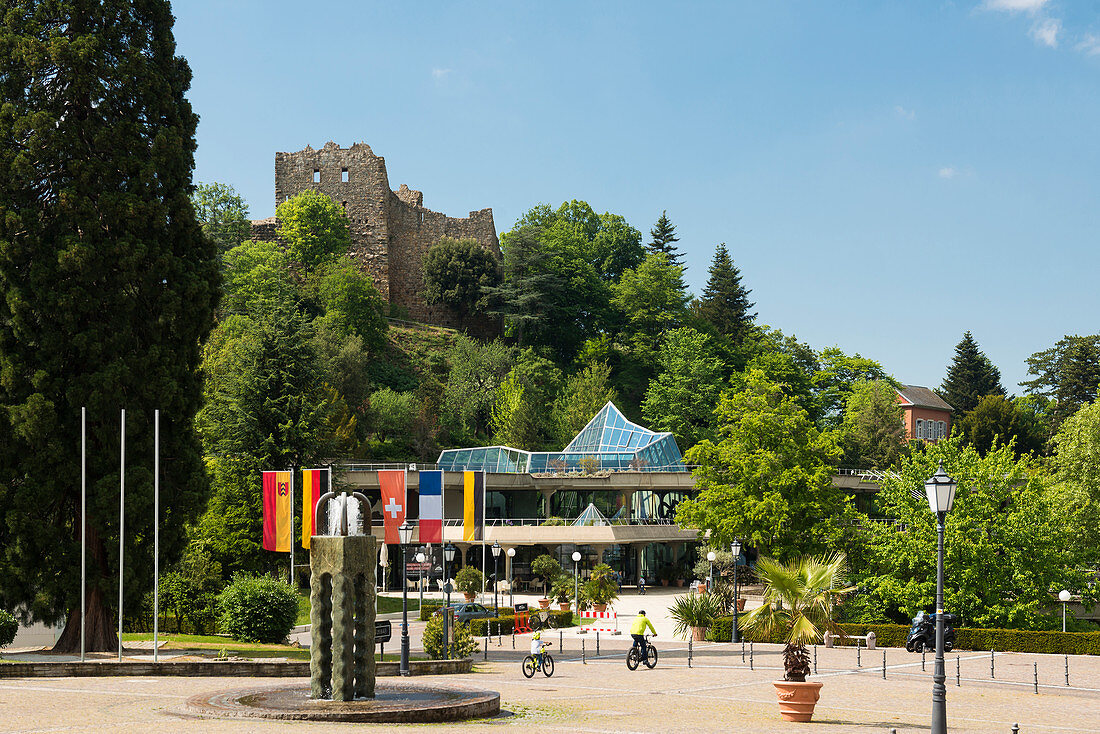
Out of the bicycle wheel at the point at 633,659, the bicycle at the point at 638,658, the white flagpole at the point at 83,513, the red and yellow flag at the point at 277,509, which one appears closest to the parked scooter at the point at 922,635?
the bicycle at the point at 638,658

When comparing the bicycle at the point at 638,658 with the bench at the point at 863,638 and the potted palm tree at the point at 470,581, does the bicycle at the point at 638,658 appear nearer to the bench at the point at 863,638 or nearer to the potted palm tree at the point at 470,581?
the bench at the point at 863,638

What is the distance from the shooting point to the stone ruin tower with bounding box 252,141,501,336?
98.6 meters

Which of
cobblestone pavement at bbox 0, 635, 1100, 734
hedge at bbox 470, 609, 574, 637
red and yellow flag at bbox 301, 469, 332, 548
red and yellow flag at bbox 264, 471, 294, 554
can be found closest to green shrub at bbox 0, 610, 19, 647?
cobblestone pavement at bbox 0, 635, 1100, 734

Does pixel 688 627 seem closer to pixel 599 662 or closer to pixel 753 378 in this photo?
pixel 599 662

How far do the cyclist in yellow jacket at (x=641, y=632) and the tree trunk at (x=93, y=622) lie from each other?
1342 centimetres

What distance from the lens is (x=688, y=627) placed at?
40.0 m

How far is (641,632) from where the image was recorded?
28.1 metres

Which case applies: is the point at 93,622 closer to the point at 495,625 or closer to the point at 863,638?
the point at 495,625

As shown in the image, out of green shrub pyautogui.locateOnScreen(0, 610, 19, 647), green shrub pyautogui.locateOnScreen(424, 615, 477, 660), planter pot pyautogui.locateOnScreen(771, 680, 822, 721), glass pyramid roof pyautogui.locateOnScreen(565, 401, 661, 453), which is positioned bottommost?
green shrub pyautogui.locateOnScreen(424, 615, 477, 660)

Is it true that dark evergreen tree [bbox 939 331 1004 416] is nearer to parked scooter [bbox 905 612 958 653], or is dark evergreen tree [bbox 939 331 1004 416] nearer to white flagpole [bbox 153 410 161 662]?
parked scooter [bbox 905 612 958 653]

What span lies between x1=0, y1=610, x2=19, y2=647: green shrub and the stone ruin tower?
233 feet

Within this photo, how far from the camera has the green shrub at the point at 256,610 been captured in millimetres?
30531

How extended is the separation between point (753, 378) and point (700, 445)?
434 cm

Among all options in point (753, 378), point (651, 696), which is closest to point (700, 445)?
point (753, 378)
